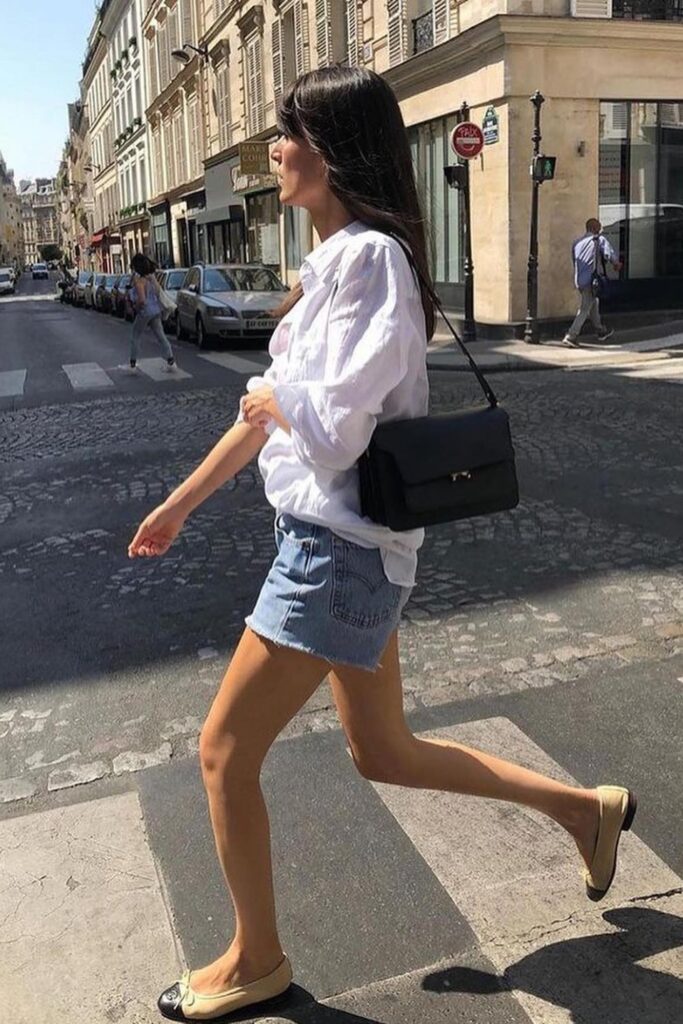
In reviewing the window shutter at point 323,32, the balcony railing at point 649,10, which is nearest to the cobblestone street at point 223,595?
the balcony railing at point 649,10

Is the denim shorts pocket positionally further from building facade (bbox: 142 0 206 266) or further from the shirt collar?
building facade (bbox: 142 0 206 266)

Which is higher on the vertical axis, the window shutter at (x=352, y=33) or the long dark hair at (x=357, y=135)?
the window shutter at (x=352, y=33)

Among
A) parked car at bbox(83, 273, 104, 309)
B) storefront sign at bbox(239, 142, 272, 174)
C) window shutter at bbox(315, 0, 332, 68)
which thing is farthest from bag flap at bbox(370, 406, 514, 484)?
parked car at bbox(83, 273, 104, 309)

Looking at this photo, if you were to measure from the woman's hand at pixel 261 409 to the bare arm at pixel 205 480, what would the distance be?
0.17ft

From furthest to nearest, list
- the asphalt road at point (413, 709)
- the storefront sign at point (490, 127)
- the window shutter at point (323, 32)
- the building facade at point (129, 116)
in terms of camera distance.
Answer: the building facade at point (129, 116), the window shutter at point (323, 32), the storefront sign at point (490, 127), the asphalt road at point (413, 709)

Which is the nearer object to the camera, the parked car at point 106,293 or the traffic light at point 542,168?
the traffic light at point 542,168

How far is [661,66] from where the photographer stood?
17.3 metres

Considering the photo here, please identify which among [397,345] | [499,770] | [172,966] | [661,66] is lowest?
[172,966]

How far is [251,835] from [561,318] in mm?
16357

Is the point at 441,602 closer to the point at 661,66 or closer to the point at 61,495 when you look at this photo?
the point at 61,495

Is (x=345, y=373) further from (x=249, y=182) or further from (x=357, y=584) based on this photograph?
(x=249, y=182)

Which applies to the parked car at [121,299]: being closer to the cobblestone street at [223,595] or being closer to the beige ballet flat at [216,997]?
the cobblestone street at [223,595]

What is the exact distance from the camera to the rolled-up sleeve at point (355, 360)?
183cm

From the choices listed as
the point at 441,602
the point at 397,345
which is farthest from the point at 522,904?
the point at 441,602
